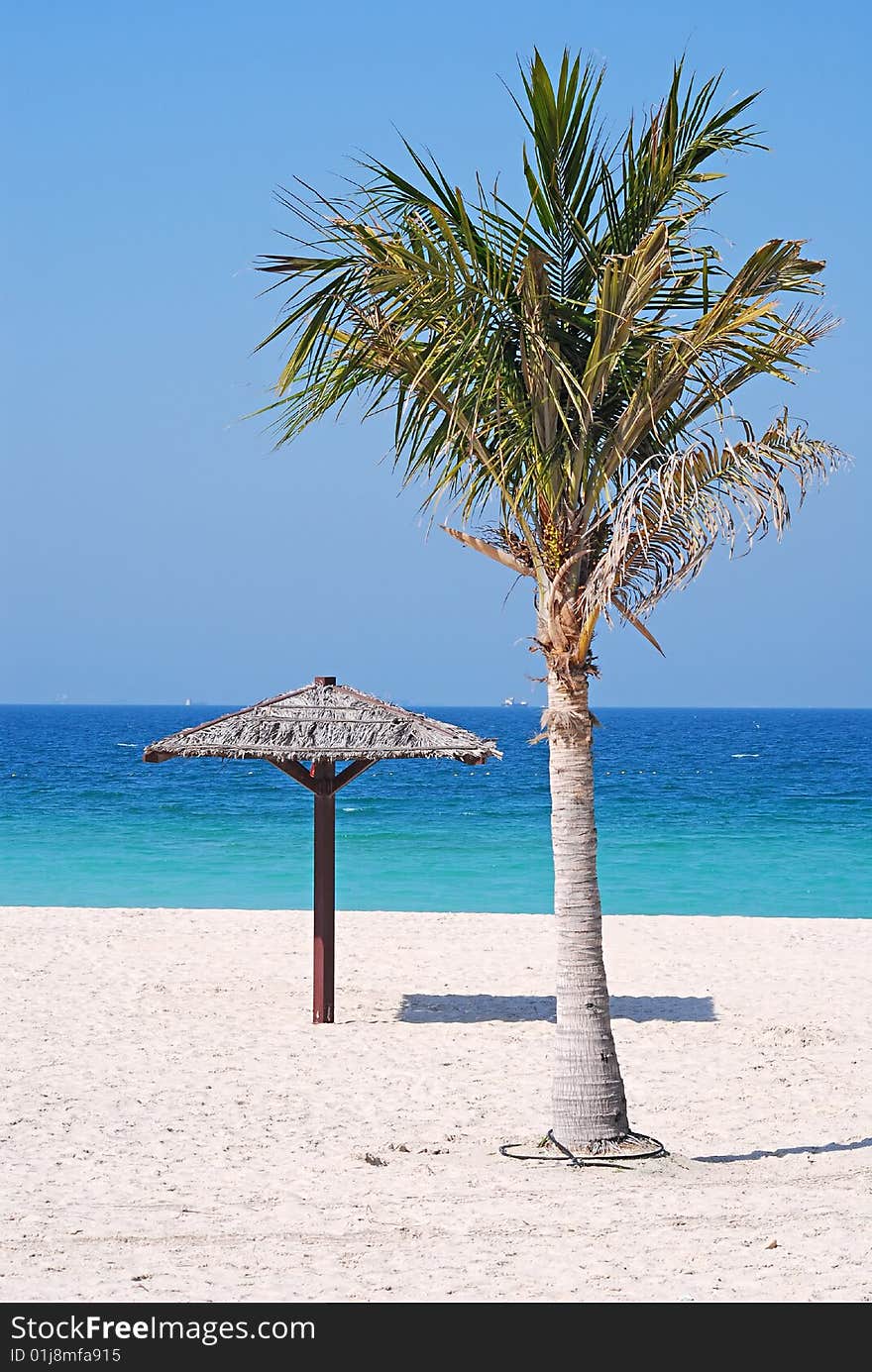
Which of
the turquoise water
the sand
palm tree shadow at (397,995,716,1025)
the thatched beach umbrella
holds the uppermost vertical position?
the thatched beach umbrella

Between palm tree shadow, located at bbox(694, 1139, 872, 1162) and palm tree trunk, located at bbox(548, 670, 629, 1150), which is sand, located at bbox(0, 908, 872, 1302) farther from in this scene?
palm tree trunk, located at bbox(548, 670, 629, 1150)

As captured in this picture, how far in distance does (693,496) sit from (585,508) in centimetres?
53

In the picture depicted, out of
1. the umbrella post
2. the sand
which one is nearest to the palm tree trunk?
the sand

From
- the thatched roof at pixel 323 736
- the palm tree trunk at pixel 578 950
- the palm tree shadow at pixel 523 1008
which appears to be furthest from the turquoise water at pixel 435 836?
the palm tree trunk at pixel 578 950

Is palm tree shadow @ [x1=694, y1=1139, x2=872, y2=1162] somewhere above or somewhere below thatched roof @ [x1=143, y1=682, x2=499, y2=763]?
below

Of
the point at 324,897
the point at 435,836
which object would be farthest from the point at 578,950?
the point at 435,836

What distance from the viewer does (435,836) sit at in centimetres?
3069

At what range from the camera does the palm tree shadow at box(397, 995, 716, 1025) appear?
34.6 feet

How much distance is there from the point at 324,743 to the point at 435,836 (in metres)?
21.0

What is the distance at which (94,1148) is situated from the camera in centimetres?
686

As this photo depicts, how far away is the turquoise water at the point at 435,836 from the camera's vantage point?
22.5 meters

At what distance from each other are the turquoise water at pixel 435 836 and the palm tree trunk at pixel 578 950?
47.1 feet

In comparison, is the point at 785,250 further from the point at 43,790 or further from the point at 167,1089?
the point at 43,790

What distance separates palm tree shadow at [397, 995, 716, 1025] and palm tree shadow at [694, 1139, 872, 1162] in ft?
11.0
